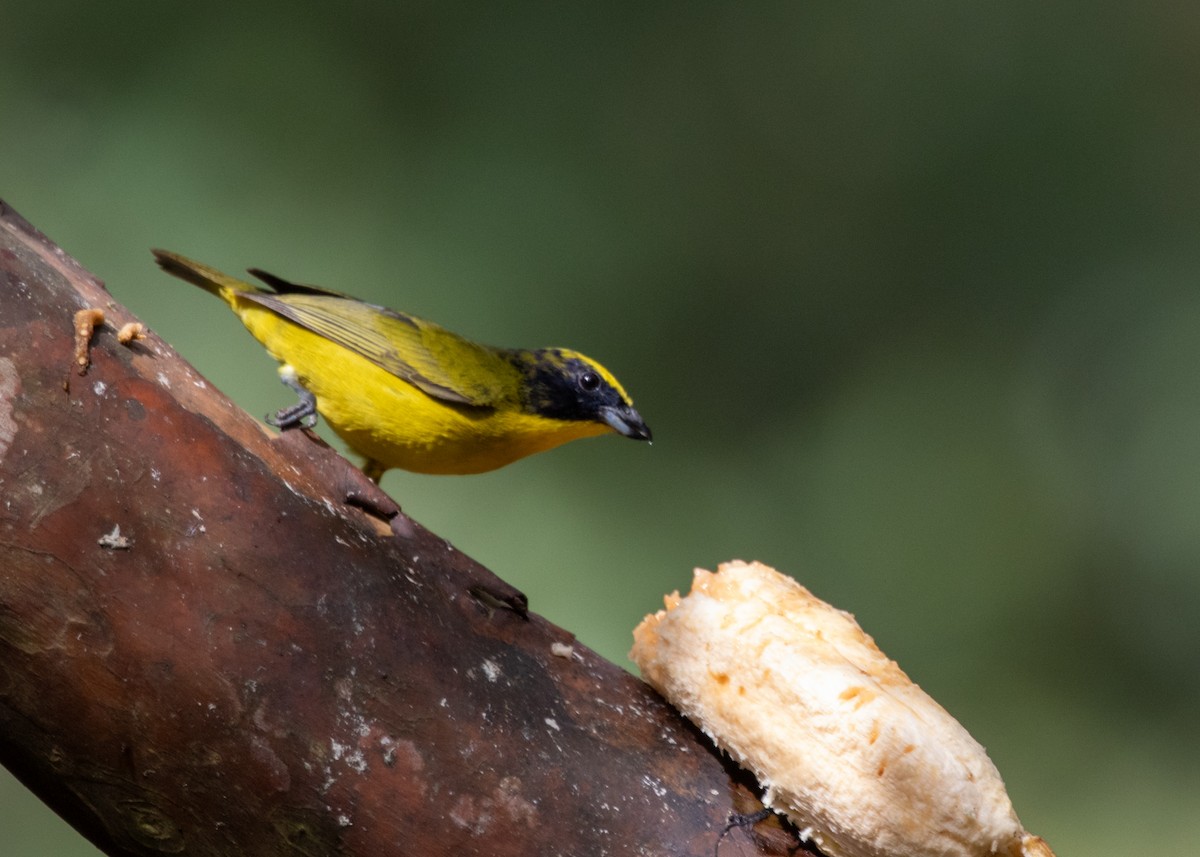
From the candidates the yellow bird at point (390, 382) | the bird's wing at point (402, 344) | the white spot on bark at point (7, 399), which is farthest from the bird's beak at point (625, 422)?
the white spot on bark at point (7, 399)

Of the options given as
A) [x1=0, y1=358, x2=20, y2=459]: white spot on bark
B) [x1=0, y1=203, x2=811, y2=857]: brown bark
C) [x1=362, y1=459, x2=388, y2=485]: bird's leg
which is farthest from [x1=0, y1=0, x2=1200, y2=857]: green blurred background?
[x1=0, y1=358, x2=20, y2=459]: white spot on bark

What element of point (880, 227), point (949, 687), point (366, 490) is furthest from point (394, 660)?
point (880, 227)

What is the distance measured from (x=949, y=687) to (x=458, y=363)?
135 inches

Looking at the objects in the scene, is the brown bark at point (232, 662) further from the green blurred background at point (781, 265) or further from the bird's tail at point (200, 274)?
the green blurred background at point (781, 265)

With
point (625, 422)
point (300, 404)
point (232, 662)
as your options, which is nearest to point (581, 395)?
point (625, 422)

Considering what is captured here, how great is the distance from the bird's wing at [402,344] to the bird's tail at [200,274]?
86 mm

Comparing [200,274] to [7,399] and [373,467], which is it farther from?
[7,399]

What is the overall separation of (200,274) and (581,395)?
130 cm

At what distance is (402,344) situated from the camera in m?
3.54

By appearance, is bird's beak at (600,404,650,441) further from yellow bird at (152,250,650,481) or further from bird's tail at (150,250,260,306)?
bird's tail at (150,250,260,306)

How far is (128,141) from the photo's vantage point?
512 centimetres

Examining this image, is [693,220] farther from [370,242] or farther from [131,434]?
[131,434]

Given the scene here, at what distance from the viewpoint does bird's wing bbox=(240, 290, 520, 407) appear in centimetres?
342

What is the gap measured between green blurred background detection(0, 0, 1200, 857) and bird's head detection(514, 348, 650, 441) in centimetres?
132
